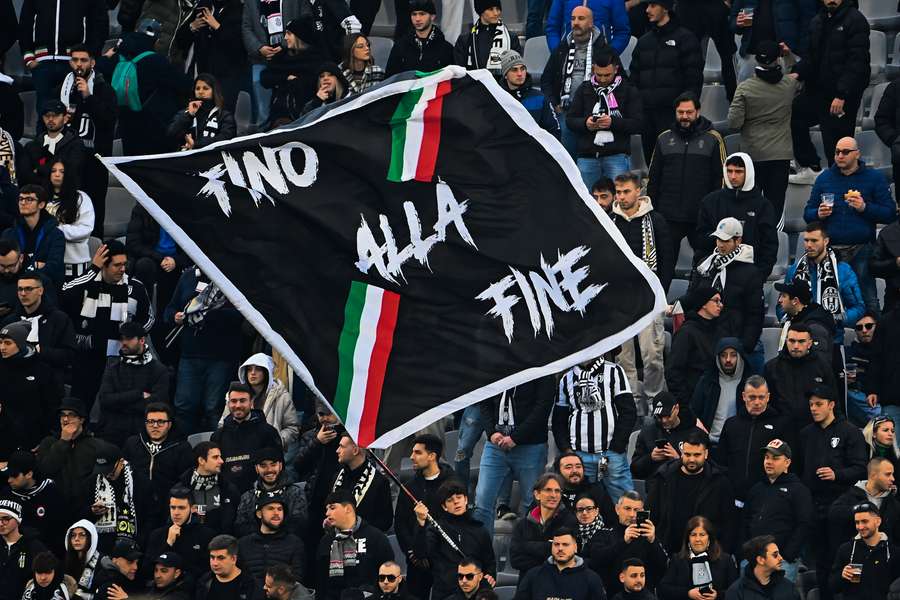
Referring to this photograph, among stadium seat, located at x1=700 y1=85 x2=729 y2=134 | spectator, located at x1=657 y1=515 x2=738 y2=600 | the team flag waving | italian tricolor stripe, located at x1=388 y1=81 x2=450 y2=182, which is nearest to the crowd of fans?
spectator, located at x1=657 y1=515 x2=738 y2=600

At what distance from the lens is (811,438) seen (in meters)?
16.5

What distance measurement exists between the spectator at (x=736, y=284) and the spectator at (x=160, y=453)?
419 cm

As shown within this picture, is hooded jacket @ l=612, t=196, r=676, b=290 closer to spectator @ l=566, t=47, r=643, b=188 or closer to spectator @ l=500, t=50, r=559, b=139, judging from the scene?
spectator @ l=566, t=47, r=643, b=188

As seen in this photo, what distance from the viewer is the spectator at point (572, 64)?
20172 millimetres

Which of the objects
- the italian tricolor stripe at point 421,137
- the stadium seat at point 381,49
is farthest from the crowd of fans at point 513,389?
the italian tricolor stripe at point 421,137

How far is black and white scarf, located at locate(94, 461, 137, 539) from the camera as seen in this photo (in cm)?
1683

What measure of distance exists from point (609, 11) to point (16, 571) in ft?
25.9

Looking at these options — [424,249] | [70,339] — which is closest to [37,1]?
[70,339]

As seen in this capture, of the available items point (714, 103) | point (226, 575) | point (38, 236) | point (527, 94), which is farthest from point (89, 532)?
point (714, 103)

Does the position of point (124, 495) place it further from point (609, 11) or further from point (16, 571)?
point (609, 11)

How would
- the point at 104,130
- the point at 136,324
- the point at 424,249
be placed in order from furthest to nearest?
the point at 104,130, the point at 136,324, the point at 424,249

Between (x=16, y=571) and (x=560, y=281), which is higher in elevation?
(x=560, y=281)

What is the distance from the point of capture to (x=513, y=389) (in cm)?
1703

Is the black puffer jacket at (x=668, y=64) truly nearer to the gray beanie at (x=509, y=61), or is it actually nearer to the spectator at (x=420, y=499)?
the gray beanie at (x=509, y=61)
